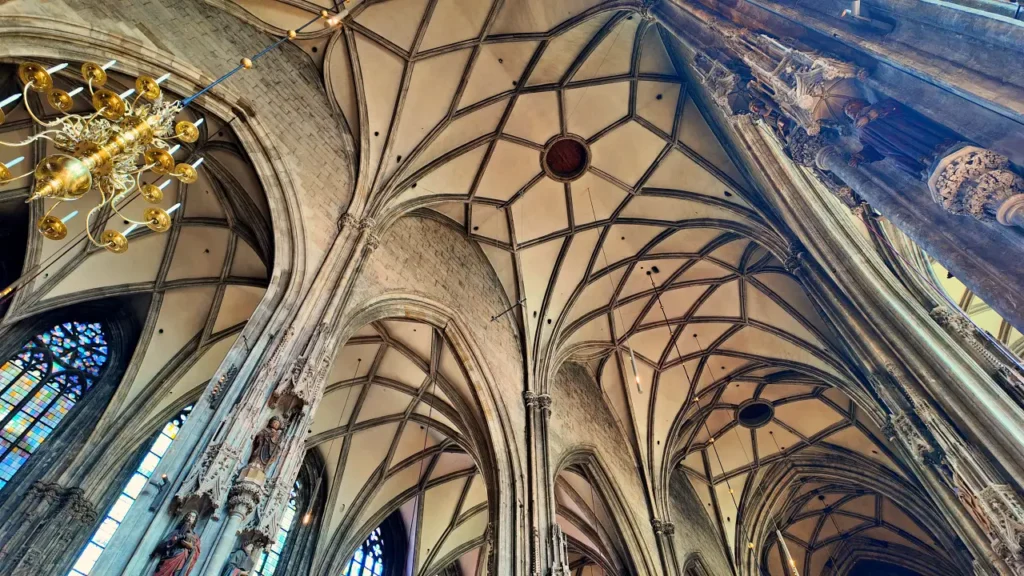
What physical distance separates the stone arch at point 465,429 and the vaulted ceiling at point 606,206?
172 centimetres

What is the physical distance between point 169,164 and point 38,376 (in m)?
7.11

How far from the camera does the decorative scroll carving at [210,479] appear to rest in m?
5.26

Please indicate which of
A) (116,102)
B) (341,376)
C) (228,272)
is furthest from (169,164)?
(341,376)

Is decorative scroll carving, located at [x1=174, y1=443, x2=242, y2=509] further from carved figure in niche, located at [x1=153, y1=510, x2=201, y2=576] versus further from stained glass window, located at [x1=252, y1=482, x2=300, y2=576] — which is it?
stained glass window, located at [x1=252, y1=482, x2=300, y2=576]

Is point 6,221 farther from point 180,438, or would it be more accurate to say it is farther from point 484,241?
point 484,241

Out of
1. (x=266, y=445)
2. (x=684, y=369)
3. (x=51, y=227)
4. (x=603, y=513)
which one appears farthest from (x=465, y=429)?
(x=51, y=227)

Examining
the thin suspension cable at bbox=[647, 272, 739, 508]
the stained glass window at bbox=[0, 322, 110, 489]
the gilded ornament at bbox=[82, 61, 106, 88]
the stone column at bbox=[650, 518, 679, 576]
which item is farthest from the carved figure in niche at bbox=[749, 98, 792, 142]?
the stained glass window at bbox=[0, 322, 110, 489]

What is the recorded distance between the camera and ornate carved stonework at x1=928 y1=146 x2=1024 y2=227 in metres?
3.88

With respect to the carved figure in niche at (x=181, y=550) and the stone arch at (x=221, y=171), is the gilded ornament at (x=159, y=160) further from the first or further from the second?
the carved figure in niche at (x=181, y=550)

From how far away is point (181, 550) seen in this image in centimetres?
494

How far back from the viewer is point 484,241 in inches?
563

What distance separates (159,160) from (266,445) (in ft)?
10.5

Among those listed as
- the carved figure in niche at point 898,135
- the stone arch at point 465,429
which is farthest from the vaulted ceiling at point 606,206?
the carved figure in niche at point 898,135

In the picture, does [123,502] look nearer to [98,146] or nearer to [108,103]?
[98,146]
